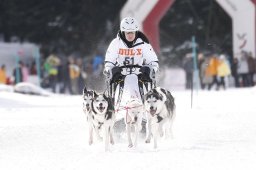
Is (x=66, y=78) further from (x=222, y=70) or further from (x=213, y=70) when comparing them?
(x=222, y=70)

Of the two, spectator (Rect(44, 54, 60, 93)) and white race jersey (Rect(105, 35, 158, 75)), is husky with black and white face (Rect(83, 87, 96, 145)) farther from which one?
spectator (Rect(44, 54, 60, 93))

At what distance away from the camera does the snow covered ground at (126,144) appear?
6.80m

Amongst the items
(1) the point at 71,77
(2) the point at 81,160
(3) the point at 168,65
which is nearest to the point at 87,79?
(1) the point at 71,77

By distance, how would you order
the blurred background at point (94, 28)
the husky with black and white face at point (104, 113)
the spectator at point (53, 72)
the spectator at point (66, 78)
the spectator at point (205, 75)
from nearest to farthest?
1. the husky with black and white face at point (104, 113)
2. the spectator at point (205, 75)
3. the spectator at point (66, 78)
4. the spectator at point (53, 72)
5. the blurred background at point (94, 28)

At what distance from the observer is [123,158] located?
23.4 feet

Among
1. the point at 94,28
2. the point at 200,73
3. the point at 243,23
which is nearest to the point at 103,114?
the point at 200,73

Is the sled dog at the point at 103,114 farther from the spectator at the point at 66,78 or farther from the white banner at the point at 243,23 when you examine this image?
the white banner at the point at 243,23

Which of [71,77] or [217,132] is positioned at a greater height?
[71,77]

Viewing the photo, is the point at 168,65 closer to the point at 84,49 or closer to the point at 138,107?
the point at 84,49

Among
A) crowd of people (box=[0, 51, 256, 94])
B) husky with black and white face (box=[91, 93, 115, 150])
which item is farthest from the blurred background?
husky with black and white face (box=[91, 93, 115, 150])

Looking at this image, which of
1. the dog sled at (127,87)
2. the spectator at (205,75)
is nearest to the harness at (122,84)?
the dog sled at (127,87)

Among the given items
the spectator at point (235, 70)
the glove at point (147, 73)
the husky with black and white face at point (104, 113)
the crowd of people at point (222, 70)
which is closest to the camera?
the husky with black and white face at point (104, 113)

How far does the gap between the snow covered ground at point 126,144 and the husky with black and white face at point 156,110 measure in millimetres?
→ 204

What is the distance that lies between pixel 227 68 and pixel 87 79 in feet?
14.6
